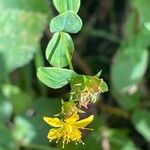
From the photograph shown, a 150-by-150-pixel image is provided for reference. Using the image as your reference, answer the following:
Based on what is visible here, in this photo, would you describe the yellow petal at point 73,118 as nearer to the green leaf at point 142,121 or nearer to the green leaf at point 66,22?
the green leaf at point 66,22

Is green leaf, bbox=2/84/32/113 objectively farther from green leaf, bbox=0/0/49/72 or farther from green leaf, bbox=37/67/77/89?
green leaf, bbox=37/67/77/89

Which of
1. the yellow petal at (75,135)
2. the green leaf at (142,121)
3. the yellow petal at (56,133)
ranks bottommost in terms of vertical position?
the green leaf at (142,121)

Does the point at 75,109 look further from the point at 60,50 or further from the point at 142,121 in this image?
the point at 142,121

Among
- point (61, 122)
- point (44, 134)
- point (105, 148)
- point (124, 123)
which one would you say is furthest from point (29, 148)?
point (61, 122)

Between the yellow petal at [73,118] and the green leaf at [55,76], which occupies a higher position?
the green leaf at [55,76]

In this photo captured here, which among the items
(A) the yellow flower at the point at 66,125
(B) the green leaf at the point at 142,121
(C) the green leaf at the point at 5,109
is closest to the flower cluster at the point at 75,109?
(A) the yellow flower at the point at 66,125

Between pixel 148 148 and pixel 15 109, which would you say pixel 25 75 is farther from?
pixel 148 148

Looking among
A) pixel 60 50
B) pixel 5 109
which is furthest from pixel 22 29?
pixel 60 50
